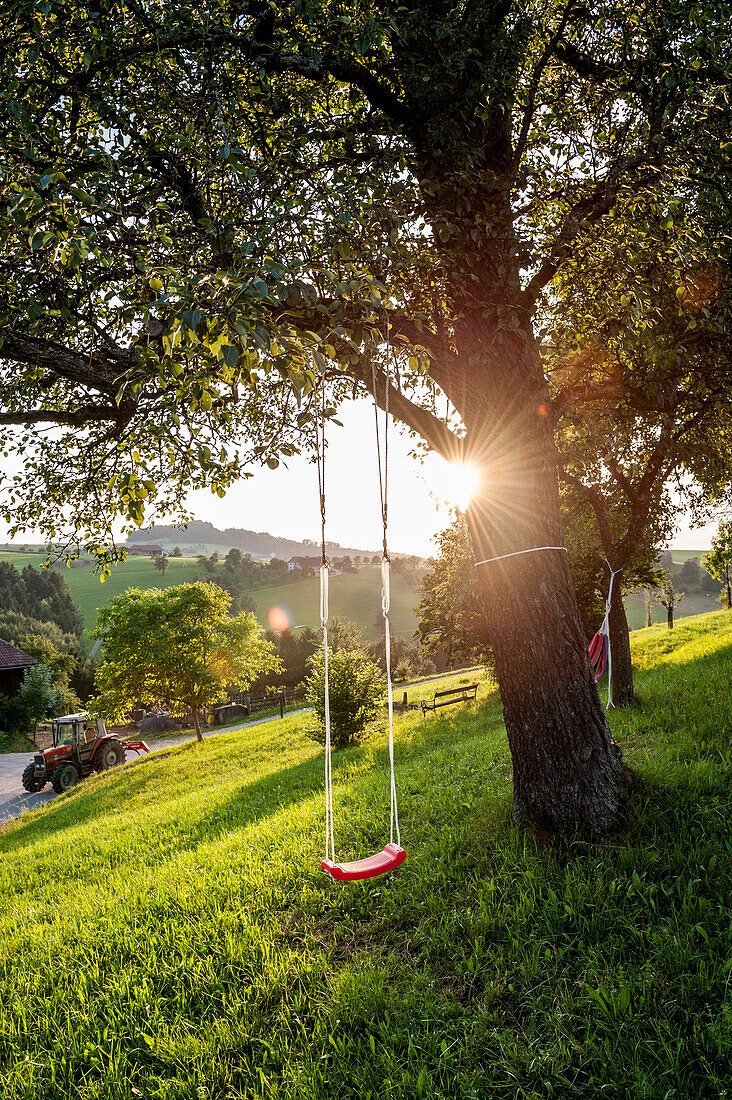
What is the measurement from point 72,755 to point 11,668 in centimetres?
1723

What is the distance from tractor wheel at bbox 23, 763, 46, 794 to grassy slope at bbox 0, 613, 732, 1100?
15595 millimetres

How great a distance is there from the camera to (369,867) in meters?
3.08

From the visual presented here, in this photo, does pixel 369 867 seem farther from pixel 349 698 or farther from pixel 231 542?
pixel 231 542

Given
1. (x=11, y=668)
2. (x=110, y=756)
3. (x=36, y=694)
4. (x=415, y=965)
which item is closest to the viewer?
(x=415, y=965)

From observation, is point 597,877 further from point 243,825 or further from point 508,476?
point 243,825

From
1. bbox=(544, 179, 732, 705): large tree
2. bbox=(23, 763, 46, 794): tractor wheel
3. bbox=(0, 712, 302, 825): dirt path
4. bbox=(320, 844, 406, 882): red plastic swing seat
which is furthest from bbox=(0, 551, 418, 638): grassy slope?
bbox=(320, 844, 406, 882): red plastic swing seat

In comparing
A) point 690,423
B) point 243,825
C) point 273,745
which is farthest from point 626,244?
point 273,745

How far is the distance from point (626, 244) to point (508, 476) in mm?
2030

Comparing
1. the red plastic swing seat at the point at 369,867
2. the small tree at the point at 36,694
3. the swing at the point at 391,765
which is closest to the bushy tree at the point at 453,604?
the swing at the point at 391,765

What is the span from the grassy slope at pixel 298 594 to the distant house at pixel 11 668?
4089 cm

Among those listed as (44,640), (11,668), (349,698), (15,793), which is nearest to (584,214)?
(349,698)

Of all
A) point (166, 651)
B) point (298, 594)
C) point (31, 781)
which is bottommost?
point (31, 781)

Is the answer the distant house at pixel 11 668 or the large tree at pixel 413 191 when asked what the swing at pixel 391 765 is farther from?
the distant house at pixel 11 668

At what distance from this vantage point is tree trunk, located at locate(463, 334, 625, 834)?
156 inches
